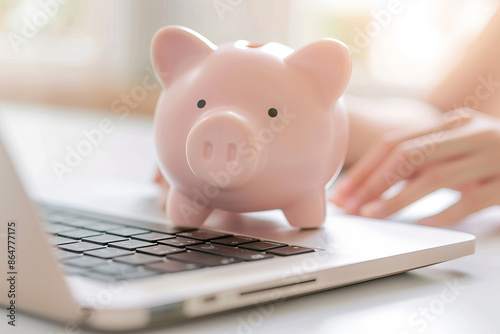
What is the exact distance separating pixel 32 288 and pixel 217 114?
0.78ft

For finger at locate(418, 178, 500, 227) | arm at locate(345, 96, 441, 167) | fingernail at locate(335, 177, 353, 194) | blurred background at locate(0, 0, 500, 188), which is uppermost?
blurred background at locate(0, 0, 500, 188)

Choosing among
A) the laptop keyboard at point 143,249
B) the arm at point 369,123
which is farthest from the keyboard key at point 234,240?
the arm at point 369,123

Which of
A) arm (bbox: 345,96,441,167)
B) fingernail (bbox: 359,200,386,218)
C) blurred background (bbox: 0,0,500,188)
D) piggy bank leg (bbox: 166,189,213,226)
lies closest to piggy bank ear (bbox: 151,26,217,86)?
piggy bank leg (bbox: 166,189,213,226)

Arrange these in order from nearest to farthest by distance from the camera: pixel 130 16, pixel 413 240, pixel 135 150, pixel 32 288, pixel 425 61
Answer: pixel 32 288 → pixel 413 240 → pixel 135 150 → pixel 425 61 → pixel 130 16

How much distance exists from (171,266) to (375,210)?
0.44m

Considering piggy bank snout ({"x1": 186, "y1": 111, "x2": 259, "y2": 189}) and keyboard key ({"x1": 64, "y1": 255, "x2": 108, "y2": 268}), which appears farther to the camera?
piggy bank snout ({"x1": 186, "y1": 111, "x2": 259, "y2": 189})

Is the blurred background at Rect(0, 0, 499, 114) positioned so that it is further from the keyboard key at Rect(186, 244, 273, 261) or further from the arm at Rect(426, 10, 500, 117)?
the keyboard key at Rect(186, 244, 273, 261)

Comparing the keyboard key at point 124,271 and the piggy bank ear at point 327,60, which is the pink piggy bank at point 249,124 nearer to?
the piggy bank ear at point 327,60

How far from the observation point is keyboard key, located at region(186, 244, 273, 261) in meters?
0.47

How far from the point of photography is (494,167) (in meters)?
0.83

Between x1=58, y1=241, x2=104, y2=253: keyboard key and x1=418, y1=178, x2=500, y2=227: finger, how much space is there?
47 centimetres

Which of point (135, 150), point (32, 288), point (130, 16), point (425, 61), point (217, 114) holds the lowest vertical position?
point (32, 288)

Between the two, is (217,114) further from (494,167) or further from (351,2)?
(351,2)

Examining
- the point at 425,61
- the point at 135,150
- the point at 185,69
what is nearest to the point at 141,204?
the point at 185,69
